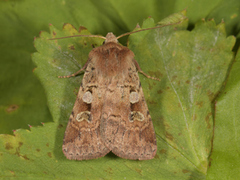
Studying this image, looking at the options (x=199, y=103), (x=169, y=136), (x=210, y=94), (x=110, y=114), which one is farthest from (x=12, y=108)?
(x=210, y=94)

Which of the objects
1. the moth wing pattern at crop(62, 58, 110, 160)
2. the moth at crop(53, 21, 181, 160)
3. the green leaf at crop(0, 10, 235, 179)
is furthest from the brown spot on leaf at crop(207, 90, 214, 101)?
the moth wing pattern at crop(62, 58, 110, 160)

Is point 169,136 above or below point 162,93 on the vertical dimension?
below

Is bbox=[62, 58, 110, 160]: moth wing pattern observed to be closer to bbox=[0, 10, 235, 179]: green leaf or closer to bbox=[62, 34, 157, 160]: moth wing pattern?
bbox=[62, 34, 157, 160]: moth wing pattern

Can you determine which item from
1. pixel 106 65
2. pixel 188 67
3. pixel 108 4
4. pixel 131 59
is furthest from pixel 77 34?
pixel 188 67

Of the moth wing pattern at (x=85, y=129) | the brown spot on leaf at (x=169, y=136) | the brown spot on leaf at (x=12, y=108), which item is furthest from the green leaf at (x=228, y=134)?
the brown spot on leaf at (x=12, y=108)

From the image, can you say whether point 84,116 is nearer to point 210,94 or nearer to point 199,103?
point 199,103

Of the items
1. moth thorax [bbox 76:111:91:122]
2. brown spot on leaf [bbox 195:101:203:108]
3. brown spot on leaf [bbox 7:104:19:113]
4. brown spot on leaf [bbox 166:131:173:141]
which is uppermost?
brown spot on leaf [bbox 7:104:19:113]

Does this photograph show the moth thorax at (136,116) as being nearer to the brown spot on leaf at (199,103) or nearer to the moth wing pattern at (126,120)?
the moth wing pattern at (126,120)
